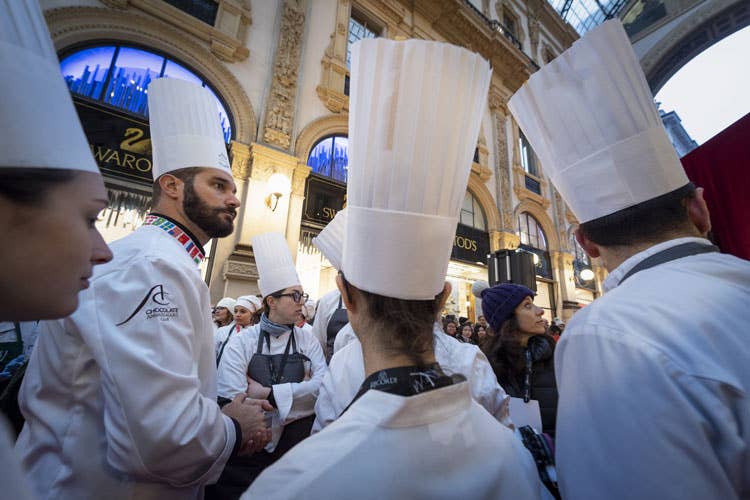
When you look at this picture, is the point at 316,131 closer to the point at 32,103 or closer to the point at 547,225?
the point at 32,103

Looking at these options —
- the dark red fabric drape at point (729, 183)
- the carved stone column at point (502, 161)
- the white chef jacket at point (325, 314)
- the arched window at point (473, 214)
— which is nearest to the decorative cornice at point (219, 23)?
the white chef jacket at point (325, 314)

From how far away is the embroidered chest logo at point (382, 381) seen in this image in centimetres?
68

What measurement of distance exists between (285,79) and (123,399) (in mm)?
7125

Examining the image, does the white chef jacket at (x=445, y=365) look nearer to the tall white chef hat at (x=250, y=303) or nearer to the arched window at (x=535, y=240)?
the tall white chef hat at (x=250, y=303)

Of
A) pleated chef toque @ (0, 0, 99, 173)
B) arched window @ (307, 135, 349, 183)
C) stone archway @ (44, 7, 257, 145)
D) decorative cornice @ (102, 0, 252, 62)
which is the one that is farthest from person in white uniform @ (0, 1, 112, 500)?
decorative cornice @ (102, 0, 252, 62)

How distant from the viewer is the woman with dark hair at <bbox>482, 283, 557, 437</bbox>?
204 centimetres

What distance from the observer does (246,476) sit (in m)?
1.87

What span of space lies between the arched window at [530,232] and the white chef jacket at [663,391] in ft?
37.0

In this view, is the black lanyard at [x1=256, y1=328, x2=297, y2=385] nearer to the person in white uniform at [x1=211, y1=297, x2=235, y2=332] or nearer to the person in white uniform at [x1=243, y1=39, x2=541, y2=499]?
the person in white uniform at [x1=243, y1=39, x2=541, y2=499]

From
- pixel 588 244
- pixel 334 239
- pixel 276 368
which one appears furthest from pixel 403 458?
pixel 334 239

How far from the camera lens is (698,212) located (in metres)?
1.02

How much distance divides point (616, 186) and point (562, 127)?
0.31m

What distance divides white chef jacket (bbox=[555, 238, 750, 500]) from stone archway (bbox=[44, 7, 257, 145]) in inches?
255

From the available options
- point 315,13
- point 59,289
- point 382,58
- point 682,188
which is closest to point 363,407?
point 59,289
